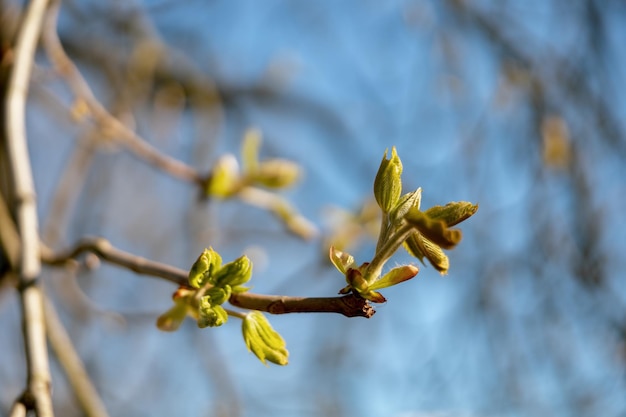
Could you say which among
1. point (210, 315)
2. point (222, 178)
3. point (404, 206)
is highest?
point (222, 178)

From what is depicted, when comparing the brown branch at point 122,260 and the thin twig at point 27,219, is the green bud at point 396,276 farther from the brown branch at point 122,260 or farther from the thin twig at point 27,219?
the thin twig at point 27,219

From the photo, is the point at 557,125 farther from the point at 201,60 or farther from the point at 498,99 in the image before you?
the point at 201,60

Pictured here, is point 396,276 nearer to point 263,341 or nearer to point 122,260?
point 263,341

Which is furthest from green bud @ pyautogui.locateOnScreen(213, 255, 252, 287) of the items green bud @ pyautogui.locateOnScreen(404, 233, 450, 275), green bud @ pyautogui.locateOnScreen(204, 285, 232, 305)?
green bud @ pyautogui.locateOnScreen(404, 233, 450, 275)

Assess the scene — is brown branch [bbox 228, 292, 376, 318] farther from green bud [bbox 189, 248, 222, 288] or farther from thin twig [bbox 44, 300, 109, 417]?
thin twig [bbox 44, 300, 109, 417]

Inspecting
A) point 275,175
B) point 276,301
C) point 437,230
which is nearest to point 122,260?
point 276,301

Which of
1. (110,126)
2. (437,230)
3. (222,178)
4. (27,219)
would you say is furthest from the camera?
(110,126)

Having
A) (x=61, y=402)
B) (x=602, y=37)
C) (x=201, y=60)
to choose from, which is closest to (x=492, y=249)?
(x=602, y=37)
